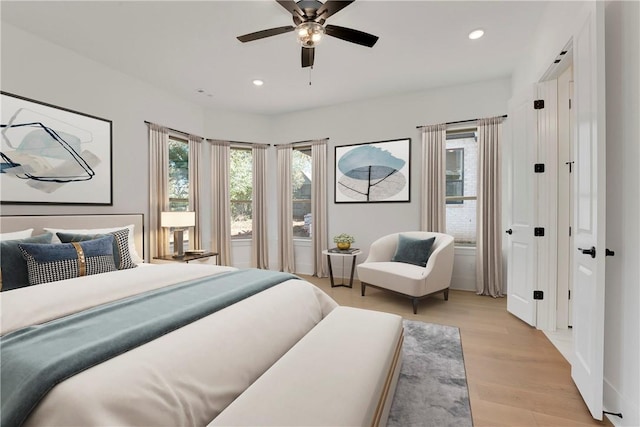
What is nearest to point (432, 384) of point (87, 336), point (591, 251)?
point (591, 251)

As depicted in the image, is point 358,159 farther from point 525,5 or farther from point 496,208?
point 525,5

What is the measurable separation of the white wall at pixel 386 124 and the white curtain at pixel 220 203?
3.73ft

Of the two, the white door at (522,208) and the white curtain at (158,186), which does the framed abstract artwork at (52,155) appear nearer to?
the white curtain at (158,186)

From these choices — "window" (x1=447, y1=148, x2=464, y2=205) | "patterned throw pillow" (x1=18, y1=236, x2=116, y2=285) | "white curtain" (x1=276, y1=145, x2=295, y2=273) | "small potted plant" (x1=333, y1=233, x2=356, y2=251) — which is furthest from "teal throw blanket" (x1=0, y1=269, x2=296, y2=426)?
"window" (x1=447, y1=148, x2=464, y2=205)

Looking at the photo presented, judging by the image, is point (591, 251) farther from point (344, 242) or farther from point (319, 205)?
point (319, 205)

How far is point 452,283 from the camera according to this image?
4.20 metres

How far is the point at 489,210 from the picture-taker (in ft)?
12.8

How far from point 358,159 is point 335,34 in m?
2.50

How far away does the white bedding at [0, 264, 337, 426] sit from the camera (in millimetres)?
894

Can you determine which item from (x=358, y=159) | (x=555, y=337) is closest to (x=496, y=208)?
(x=555, y=337)

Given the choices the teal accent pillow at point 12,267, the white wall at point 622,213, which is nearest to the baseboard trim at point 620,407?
the white wall at point 622,213

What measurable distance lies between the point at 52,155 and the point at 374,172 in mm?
3954

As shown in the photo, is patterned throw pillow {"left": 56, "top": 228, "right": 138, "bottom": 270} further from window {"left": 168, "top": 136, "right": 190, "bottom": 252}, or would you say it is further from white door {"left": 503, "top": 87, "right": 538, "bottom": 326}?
white door {"left": 503, "top": 87, "right": 538, "bottom": 326}

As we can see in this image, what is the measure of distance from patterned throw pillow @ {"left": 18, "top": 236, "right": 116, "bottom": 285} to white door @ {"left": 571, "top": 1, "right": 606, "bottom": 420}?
3.43 metres
